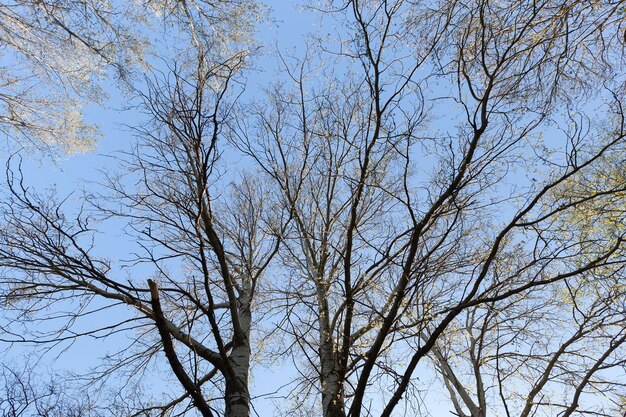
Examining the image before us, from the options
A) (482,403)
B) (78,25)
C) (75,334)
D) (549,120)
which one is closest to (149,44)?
(78,25)

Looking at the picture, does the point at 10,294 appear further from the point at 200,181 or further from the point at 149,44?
the point at 149,44

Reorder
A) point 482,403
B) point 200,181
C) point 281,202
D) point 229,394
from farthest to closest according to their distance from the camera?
point 281,202, point 482,403, point 229,394, point 200,181

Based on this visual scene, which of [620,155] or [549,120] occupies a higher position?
[620,155]

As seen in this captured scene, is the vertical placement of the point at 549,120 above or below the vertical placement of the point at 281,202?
below

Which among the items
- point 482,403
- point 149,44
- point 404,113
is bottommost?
point 482,403

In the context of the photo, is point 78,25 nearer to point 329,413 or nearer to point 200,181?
point 200,181

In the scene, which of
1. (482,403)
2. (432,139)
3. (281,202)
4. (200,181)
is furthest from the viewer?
(281,202)

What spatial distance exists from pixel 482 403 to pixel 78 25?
6.68 metres

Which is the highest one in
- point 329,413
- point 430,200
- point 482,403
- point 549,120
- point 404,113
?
point 404,113

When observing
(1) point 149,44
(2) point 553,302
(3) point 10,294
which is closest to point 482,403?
(2) point 553,302

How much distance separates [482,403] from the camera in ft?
17.7

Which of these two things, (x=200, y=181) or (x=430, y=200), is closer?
(x=200, y=181)

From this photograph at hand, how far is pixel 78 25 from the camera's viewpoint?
18.2ft

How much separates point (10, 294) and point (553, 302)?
623 centimetres
